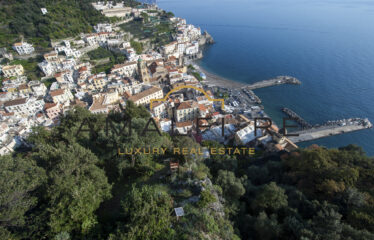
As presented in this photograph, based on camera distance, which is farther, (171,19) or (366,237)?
(171,19)

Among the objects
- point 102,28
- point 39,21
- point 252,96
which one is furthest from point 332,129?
point 39,21

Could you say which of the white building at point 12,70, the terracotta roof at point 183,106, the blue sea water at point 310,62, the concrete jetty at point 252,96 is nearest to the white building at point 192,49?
the blue sea water at point 310,62

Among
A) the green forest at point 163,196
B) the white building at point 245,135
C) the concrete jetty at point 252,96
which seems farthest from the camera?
the concrete jetty at point 252,96

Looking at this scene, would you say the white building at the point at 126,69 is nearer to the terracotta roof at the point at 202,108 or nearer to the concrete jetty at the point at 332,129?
the terracotta roof at the point at 202,108

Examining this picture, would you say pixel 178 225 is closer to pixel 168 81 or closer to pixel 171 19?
pixel 168 81

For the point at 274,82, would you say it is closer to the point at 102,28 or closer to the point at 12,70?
the point at 102,28

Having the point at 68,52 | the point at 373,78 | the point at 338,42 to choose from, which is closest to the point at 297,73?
the point at 373,78
